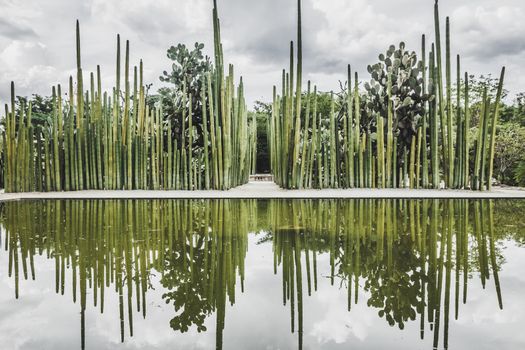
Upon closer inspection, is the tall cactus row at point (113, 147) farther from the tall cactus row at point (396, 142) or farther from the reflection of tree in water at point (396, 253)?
the reflection of tree in water at point (396, 253)

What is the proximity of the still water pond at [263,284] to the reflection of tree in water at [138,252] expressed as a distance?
15 mm

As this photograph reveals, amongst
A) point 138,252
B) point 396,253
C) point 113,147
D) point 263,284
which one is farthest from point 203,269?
point 113,147

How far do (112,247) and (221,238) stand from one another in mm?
1018

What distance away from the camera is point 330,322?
2.29m

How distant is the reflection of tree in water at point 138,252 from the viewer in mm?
2607

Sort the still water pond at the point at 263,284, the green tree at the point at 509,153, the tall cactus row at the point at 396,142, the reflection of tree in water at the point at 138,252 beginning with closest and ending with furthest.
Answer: the still water pond at the point at 263,284 → the reflection of tree in water at the point at 138,252 → the tall cactus row at the point at 396,142 → the green tree at the point at 509,153

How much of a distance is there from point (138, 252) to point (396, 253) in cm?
214

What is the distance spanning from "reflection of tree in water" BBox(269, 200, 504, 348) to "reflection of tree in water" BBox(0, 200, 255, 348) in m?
0.46

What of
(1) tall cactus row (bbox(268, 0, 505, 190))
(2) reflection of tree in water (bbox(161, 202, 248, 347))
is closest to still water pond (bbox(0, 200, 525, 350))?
(2) reflection of tree in water (bbox(161, 202, 248, 347))

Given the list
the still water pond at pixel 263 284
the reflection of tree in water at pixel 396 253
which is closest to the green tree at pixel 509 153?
the reflection of tree in water at pixel 396 253

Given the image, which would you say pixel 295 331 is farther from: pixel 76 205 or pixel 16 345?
pixel 76 205

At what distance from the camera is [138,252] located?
359 cm

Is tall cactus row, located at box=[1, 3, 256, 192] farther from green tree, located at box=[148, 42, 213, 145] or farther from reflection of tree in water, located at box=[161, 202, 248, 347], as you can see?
reflection of tree in water, located at box=[161, 202, 248, 347]

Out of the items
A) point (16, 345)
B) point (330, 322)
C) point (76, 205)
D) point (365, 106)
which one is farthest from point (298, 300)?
point (365, 106)
